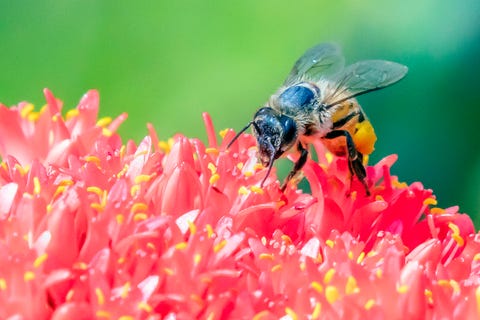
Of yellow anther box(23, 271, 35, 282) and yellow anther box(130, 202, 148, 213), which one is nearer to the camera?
yellow anther box(23, 271, 35, 282)

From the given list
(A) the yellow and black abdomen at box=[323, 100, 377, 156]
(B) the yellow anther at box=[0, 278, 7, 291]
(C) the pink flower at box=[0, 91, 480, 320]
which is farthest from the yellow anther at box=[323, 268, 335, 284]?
(A) the yellow and black abdomen at box=[323, 100, 377, 156]

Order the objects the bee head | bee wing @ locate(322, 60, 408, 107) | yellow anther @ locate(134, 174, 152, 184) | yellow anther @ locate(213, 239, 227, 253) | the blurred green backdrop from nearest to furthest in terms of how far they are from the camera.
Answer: yellow anther @ locate(213, 239, 227, 253), yellow anther @ locate(134, 174, 152, 184), the bee head, bee wing @ locate(322, 60, 408, 107), the blurred green backdrop

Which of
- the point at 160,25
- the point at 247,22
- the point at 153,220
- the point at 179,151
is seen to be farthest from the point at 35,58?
the point at 153,220

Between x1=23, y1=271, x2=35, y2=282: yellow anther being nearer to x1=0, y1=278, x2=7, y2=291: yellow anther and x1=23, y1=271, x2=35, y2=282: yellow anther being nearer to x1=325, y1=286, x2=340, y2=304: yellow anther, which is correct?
x1=0, y1=278, x2=7, y2=291: yellow anther

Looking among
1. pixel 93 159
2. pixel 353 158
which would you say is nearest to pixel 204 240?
pixel 93 159

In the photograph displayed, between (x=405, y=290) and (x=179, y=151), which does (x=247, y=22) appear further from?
(x=405, y=290)

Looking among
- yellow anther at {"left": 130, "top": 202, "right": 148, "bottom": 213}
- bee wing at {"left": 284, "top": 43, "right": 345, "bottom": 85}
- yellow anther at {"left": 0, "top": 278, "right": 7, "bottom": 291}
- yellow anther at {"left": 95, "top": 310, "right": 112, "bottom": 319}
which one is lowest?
yellow anther at {"left": 95, "top": 310, "right": 112, "bottom": 319}

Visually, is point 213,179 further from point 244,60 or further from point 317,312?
point 244,60
